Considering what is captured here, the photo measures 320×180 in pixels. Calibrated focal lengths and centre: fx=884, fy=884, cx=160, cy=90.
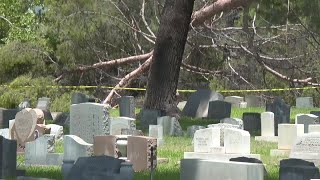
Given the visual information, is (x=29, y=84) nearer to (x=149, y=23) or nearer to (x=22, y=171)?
(x=149, y=23)

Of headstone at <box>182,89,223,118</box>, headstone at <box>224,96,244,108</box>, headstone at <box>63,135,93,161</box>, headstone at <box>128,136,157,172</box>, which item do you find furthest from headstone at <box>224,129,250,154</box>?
headstone at <box>224,96,244,108</box>

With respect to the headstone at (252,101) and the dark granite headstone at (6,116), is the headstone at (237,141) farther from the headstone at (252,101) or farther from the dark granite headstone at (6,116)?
the headstone at (252,101)

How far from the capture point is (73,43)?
108 feet

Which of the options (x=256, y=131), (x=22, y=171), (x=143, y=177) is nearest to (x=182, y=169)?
(x=143, y=177)

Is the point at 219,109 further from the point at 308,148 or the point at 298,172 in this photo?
the point at 298,172

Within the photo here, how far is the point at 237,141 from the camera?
1538cm

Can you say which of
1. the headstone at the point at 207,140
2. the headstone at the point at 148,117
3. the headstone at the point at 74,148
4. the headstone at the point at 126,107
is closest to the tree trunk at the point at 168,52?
the headstone at the point at 126,107

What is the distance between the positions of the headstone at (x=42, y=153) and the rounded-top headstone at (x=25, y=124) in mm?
1566

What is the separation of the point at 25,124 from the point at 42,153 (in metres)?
2.06

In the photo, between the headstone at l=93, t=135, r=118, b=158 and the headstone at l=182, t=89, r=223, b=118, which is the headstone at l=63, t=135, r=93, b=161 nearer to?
the headstone at l=93, t=135, r=118, b=158

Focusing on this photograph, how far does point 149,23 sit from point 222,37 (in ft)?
12.6

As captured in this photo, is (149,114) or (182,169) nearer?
(182,169)

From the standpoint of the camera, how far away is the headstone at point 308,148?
1448 centimetres

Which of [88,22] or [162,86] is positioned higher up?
[88,22]
